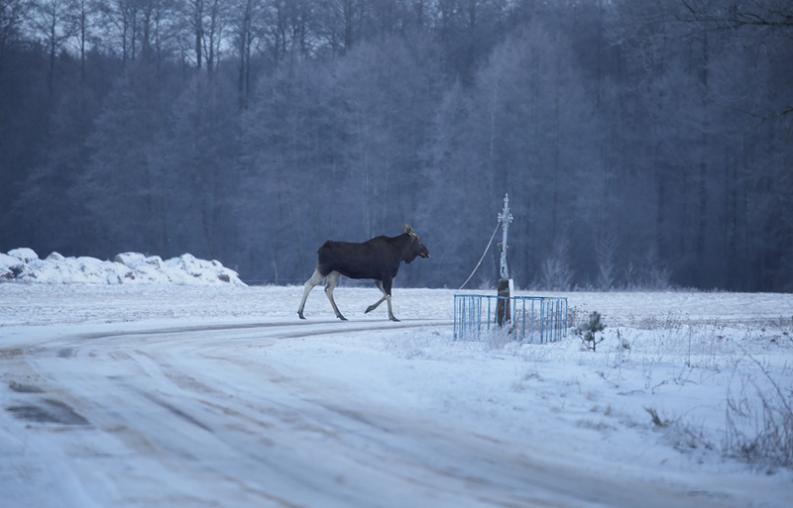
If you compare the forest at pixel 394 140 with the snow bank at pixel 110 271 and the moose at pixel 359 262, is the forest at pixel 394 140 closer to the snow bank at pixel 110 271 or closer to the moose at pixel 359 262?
the snow bank at pixel 110 271

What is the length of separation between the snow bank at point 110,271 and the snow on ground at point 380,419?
1842 centimetres

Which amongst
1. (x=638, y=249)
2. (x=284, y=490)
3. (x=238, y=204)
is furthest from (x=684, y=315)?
(x=238, y=204)

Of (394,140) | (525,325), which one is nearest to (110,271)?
(394,140)

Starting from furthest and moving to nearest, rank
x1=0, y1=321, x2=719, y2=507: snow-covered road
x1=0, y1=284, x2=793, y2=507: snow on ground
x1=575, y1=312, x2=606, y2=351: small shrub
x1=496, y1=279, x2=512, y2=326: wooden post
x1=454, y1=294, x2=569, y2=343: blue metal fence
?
1. x1=496, y1=279, x2=512, y2=326: wooden post
2. x1=454, y1=294, x2=569, y2=343: blue metal fence
3. x1=575, y1=312, x2=606, y2=351: small shrub
4. x1=0, y1=284, x2=793, y2=507: snow on ground
5. x1=0, y1=321, x2=719, y2=507: snow-covered road

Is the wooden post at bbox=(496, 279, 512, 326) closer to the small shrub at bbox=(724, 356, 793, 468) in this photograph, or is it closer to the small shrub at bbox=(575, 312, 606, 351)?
the small shrub at bbox=(575, 312, 606, 351)

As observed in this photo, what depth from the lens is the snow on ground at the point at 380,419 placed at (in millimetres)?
6875

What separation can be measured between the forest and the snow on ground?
29537 millimetres

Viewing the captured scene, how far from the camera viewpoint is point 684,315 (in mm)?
25922

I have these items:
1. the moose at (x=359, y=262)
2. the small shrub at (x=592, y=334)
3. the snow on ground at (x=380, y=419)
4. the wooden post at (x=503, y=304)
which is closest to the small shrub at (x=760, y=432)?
the snow on ground at (x=380, y=419)

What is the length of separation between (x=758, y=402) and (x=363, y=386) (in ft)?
14.2

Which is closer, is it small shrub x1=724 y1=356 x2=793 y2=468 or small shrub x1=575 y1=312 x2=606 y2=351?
small shrub x1=724 y1=356 x2=793 y2=468

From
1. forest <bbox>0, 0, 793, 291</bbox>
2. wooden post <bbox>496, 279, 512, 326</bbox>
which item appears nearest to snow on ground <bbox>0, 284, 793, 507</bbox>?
wooden post <bbox>496, 279, 512, 326</bbox>

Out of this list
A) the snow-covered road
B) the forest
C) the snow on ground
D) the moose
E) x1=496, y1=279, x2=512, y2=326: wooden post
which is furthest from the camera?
the forest

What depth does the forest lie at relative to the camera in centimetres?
5119
